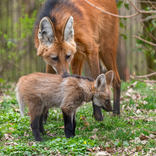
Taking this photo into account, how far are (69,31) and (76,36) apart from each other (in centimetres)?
26

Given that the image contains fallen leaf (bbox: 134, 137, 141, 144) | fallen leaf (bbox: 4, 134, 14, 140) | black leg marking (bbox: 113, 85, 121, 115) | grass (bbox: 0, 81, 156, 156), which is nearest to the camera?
grass (bbox: 0, 81, 156, 156)

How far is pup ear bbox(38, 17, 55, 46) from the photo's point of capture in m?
3.71

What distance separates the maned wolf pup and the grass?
12.3 inches

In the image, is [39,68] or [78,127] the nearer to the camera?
[78,127]

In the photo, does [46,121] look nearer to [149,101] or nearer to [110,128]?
[110,128]

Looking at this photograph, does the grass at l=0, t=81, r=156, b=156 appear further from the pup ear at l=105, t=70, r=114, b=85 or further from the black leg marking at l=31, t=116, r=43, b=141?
the pup ear at l=105, t=70, r=114, b=85

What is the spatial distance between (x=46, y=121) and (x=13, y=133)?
91cm

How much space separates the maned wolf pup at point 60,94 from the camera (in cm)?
318

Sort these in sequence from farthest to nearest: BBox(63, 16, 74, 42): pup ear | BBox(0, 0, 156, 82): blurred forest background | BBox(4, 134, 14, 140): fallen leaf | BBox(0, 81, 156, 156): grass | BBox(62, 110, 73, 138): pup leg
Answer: BBox(0, 0, 156, 82): blurred forest background < BBox(63, 16, 74, 42): pup ear < BBox(4, 134, 14, 140): fallen leaf < BBox(62, 110, 73, 138): pup leg < BBox(0, 81, 156, 156): grass

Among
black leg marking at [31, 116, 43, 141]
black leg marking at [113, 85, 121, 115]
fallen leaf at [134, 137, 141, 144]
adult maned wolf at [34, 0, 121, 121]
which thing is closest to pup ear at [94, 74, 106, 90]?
adult maned wolf at [34, 0, 121, 121]

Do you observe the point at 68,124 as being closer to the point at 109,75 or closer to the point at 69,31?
the point at 109,75

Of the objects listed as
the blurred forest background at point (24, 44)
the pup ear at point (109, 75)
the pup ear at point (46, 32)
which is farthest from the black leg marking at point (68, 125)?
the blurred forest background at point (24, 44)

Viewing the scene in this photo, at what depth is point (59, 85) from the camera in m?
3.26

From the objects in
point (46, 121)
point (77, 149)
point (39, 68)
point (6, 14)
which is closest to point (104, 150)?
point (77, 149)
